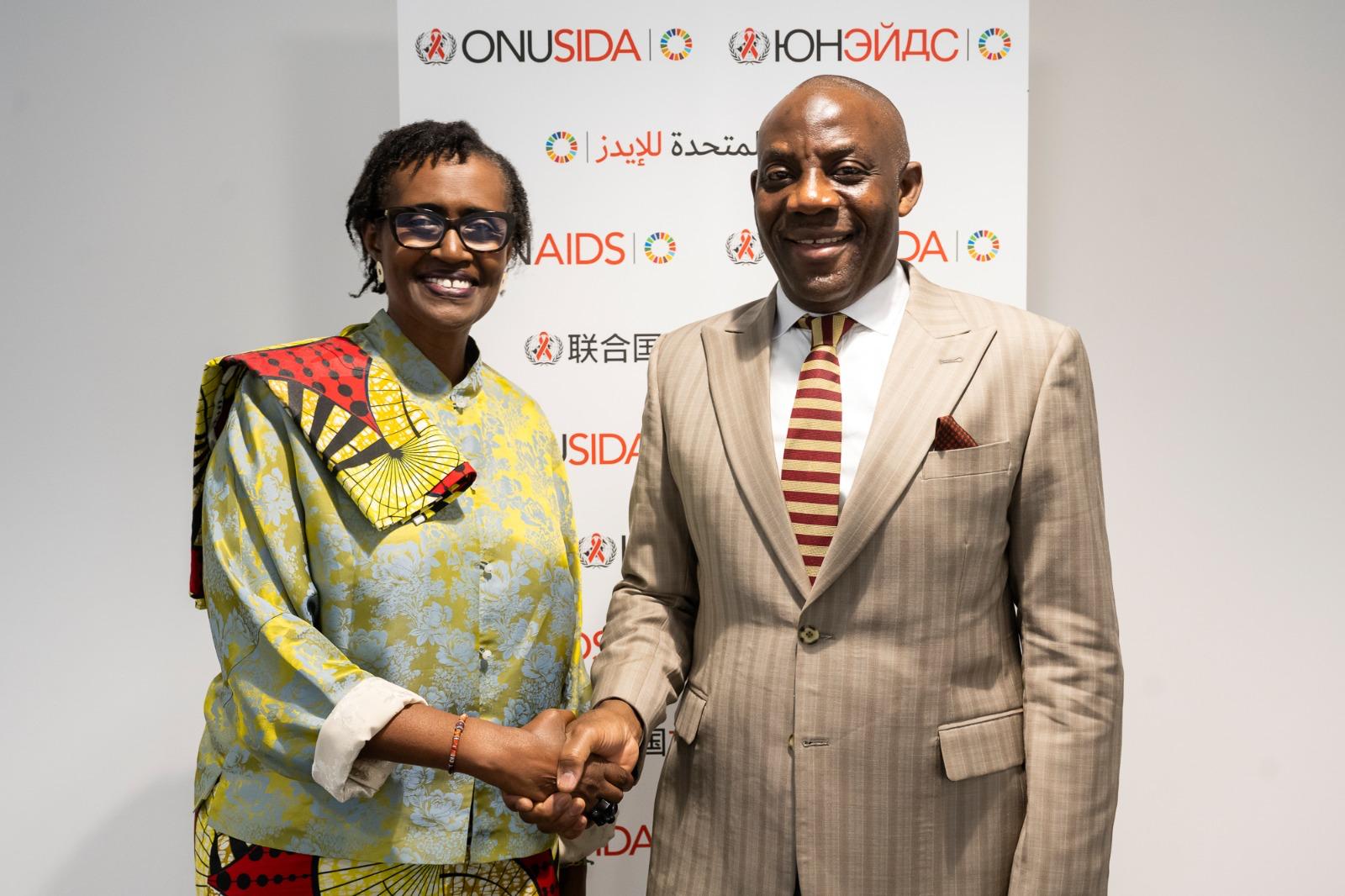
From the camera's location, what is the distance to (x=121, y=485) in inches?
117

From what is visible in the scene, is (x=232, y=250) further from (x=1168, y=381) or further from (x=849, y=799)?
(x=1168, y=381)

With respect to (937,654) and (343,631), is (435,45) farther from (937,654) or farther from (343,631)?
(937,654)

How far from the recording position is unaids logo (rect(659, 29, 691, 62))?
252 cm

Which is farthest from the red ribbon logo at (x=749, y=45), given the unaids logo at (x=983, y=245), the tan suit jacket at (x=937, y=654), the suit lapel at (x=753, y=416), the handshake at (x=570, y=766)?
the handshake at (x=570, y=766)

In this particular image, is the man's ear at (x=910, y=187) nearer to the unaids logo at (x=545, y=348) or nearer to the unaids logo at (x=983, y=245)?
the unaids logo at (x=983, y=245)

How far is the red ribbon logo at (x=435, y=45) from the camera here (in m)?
2.50

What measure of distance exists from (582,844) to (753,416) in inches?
33.3

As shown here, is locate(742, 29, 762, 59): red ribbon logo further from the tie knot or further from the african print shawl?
the african print shawl

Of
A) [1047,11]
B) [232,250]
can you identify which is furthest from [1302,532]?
[232,250]

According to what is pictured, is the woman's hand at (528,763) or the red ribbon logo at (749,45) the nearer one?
the woman's hand at (528,763)

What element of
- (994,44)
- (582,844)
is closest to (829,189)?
(994,44)

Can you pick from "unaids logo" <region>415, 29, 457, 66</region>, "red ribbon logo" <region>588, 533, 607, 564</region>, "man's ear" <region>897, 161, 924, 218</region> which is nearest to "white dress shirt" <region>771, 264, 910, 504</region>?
"man's ear" <region>897, 161, 924, 218</region>

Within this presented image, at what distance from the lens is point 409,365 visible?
1830 mm

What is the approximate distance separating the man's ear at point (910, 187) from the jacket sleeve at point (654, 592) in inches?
19.4
